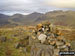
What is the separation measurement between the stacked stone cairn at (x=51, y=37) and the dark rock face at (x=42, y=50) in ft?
1.57

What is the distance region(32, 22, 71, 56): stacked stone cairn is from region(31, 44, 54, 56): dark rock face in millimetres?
480

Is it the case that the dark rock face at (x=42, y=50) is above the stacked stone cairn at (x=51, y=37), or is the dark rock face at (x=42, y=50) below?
below

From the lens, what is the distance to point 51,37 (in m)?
16.2

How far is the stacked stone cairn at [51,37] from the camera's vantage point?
608 inches

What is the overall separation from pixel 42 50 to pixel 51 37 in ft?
6.52

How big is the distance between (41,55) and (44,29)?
3.62 meters

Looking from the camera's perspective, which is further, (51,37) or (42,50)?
(51,37)

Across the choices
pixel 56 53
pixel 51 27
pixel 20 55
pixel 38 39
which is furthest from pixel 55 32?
pixel 20 55

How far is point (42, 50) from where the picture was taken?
14.9 meters

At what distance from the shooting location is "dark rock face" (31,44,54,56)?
48.3 ft

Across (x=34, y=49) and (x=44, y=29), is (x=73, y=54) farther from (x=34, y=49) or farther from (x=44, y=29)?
(x=44, y=29)

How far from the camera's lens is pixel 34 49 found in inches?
609

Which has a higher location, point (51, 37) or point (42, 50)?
point (51, 37)

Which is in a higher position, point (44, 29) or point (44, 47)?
point (44, 29)
